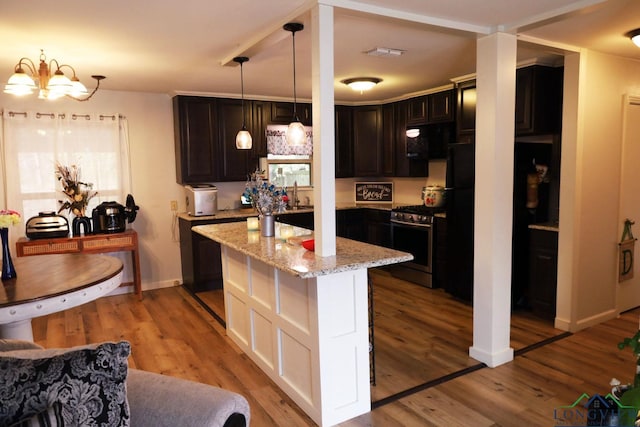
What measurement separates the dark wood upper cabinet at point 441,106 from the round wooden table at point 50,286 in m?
3.75

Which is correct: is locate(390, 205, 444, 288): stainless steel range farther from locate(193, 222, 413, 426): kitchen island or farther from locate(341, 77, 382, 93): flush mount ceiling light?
locate(193, 222, 413, 426): kitchen island

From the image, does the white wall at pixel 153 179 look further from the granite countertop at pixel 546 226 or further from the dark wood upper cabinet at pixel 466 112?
the granite countertop at pixel 546 226

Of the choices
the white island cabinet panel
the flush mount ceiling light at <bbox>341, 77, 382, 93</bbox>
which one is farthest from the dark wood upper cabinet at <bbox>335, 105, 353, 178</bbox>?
the white island cabinet panel

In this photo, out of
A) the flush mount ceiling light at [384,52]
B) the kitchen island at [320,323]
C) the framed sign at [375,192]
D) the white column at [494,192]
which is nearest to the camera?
the kitchen island at [320,323]

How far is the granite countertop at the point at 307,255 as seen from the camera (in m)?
2.24

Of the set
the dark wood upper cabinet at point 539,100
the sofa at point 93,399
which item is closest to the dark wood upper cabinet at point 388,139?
the dark wood upper cabinet at point 539,100

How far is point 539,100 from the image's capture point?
12.2 feet

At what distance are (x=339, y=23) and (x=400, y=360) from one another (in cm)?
235

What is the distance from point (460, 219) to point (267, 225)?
212 cm

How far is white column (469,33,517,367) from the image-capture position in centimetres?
286

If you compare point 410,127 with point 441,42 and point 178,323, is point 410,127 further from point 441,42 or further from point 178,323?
point 178,323

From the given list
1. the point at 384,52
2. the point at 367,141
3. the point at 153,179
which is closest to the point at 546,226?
the point at 384,52

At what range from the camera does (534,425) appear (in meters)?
2.30

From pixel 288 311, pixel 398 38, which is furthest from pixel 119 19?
pixel 288 311
